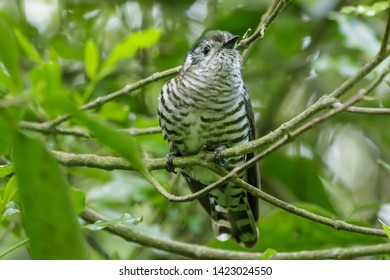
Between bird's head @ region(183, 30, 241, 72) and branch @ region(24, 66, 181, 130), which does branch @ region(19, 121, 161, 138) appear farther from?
bird's head @ region(183, 30, 241, 72)

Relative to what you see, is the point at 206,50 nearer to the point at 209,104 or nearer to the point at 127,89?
the point at 209,104

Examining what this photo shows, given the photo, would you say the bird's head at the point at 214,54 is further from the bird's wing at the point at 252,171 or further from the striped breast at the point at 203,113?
the bird's wing at the point at 252,171

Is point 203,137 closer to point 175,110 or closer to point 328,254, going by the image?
point 175,110

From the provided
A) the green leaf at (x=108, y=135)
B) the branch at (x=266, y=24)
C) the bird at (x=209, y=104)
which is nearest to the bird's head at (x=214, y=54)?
the bird at (x=209, y=104)

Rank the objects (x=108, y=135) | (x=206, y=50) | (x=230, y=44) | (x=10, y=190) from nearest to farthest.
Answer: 1. (x=108, y=135)
2. (x=10, y=190)
3. (x=230, y=44)
4. (x=206, y=50)

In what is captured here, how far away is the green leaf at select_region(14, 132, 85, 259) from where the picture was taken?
120 centimetres

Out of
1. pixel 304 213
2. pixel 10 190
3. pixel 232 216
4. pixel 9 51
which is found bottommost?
pixel 232 216

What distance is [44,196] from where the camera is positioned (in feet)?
3.96

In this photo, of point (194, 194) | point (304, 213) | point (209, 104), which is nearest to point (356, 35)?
point (209, 104)

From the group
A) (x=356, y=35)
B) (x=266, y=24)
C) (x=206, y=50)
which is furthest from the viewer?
(x=356, y=35)

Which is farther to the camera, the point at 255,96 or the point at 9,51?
the point at 255,96

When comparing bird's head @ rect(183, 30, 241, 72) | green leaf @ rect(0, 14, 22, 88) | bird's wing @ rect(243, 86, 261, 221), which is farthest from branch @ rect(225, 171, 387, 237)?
bird's head @ rect(183, 30, 241, 72)

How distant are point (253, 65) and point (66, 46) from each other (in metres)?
1.24

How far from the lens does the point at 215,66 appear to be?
3.06m
